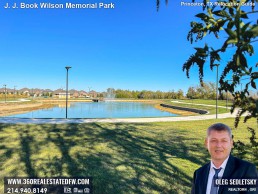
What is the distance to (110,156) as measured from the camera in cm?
786

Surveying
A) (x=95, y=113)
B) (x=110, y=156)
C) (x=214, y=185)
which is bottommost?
(x=95, y=113)

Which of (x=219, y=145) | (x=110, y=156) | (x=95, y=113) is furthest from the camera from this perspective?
(x=95, y=113)

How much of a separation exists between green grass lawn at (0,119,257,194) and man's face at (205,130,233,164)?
4.06 m

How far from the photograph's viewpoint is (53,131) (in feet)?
38.6

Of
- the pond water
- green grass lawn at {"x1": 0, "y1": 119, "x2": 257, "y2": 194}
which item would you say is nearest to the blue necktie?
green grass lawn at {"x1": 0, "y1": 119, "x2": 257, "y2": 194}

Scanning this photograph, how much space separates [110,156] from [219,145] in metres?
6.56

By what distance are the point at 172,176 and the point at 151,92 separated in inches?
4549

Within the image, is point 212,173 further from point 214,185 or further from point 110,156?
point 110,156

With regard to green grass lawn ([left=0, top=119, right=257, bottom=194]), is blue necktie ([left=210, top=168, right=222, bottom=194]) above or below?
above

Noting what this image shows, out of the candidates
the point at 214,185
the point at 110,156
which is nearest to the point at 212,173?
the point at 214,185

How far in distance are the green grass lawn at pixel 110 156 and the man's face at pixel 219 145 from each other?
4058mm

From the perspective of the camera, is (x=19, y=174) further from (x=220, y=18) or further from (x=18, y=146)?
(x=220, y=18)

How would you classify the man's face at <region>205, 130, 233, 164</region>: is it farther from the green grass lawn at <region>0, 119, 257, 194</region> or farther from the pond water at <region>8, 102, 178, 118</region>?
the pond water at <region>8, 102, 178, 118</region>

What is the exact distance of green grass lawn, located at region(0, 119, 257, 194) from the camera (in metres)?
5.84
